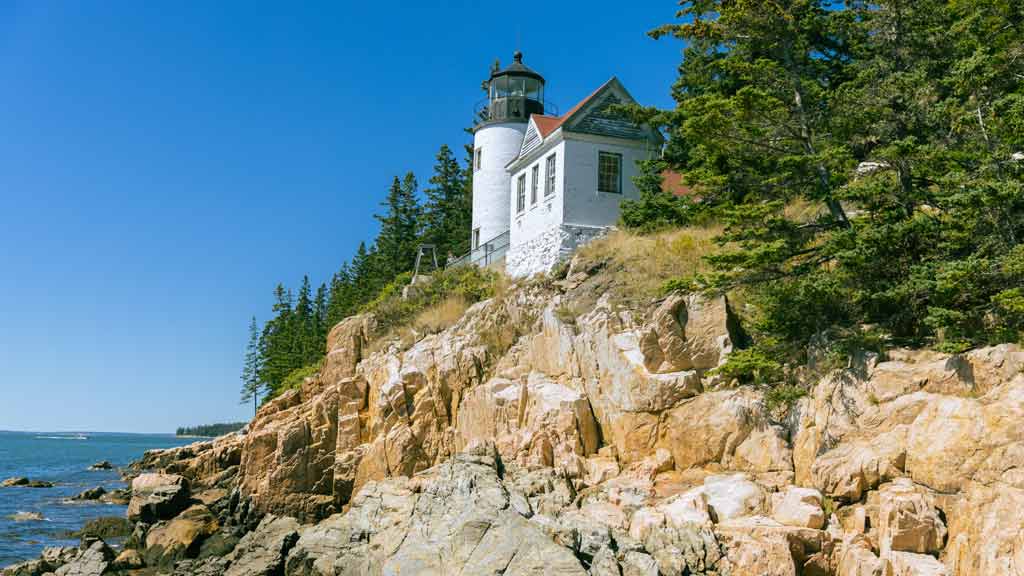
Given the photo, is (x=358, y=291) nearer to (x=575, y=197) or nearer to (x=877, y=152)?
(x=575, y=197)

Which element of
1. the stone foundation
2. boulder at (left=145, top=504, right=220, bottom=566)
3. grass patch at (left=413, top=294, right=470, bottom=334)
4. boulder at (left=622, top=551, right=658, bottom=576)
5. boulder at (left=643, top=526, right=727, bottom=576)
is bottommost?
boulder at (left=145, top=504, right=220, bottom=566)

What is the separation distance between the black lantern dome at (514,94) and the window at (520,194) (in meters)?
5.83

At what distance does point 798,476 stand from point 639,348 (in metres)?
4.54

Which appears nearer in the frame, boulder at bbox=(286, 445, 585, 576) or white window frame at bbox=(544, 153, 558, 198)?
boulder at bbox=(286, 445, 585, 576)

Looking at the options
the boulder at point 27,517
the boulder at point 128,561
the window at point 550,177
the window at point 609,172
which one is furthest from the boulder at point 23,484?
the window at point 609,172

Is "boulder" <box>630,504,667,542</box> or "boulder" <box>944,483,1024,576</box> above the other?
"boulder" <box>944,483,1024,576</box>

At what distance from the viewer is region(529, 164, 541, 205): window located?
89.5 ft

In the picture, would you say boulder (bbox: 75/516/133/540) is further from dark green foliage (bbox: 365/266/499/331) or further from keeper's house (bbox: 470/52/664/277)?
keeper's house (bbox: 470/52/664/277)

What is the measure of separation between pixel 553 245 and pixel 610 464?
10297mm

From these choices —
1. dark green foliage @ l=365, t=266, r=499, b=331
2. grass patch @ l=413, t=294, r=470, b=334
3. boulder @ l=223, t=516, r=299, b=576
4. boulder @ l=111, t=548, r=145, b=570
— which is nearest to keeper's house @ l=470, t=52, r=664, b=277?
dark green foliage @ l=365, t=266, r=499, b=331

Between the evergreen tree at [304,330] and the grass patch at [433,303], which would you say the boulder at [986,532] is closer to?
the grass patch at [433,303]

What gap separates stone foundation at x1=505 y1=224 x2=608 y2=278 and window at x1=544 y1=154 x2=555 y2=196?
4.94ft

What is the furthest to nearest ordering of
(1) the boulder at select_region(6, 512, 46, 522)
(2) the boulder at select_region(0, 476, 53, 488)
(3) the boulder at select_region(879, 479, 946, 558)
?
1. (2) the boulder at select_region(0, 476, 53, 488)
2. (1) the boulder at select_region(6, 512, 46, 522)
3. (3) the boulder at select_region(879, 479, 946, 558)

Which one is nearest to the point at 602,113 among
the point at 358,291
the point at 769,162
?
the point at 769,162
